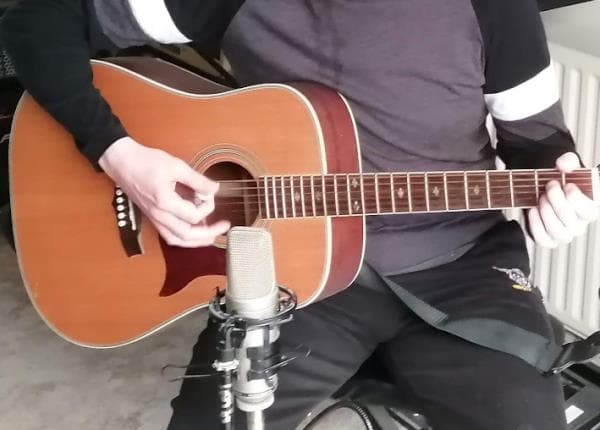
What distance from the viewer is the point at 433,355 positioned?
1.20 m

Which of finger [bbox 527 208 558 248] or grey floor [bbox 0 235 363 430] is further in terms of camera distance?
grey floor [bbox 0 235 363 430]

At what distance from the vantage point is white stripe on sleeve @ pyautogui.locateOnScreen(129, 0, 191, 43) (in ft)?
4.27

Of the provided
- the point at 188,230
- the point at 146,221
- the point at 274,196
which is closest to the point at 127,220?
the point at 146,221

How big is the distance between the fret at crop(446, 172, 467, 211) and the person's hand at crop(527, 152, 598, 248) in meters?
0.09

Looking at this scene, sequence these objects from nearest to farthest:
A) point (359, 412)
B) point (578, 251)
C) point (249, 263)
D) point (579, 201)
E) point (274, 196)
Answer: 1. point (249, 263)
2. point (579, 201)
3. point (274, 196)
4. point (359, 412)
5. point (578, 251)

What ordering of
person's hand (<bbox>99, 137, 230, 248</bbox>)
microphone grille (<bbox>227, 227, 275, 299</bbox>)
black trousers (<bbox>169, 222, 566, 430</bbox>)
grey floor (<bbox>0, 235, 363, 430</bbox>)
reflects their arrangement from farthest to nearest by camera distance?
grey floor (<bbox>0, 235, 363, 430</bbox>) < person's hand (<bbox>99, 137, 230, 248</bbox>) < black trousers (<bbox>169, 222, 566, 430</bbox>) < microphone grille (<bbox>227, 227, 275, 299</bbox>)

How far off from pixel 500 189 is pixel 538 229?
0.23ft

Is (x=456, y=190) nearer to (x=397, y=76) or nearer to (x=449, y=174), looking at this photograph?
(x=449, y=174)

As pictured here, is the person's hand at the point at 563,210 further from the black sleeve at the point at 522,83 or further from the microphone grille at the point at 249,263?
the microphone grille at the point at 249,263

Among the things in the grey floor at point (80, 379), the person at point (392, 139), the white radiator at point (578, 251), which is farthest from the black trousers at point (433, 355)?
the grey floor at point (80, 379)

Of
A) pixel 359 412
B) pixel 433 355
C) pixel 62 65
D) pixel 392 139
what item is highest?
pixel 62 65

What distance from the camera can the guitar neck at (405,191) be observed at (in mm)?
1169

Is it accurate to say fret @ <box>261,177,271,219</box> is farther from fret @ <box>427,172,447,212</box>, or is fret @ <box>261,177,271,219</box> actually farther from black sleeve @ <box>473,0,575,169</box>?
black sleeve @ <box>473,0,575,169</box>

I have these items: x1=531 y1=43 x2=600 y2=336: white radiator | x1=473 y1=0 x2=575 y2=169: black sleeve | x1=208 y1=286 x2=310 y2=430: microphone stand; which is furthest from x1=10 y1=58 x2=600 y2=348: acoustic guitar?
x1=531 y1=43 x2=600 y2=336: white radiator
